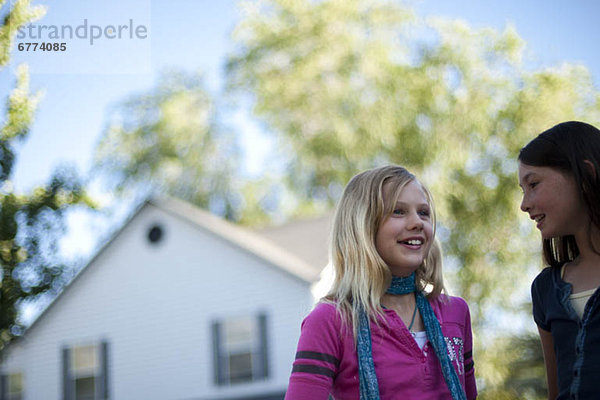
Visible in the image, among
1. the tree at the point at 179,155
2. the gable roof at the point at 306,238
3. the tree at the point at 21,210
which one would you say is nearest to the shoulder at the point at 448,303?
the tree at the point at 21,210

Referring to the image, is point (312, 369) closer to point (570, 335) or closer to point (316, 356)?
point (316, 356)

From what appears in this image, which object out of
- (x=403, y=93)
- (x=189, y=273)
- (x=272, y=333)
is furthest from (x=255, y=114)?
(x=272, y=333)

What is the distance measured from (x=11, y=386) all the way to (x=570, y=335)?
18.9 m

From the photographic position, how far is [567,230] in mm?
2461

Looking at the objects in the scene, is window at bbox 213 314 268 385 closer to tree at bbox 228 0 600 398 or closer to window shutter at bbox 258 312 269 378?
window shutter at bbox 258 312 269 378

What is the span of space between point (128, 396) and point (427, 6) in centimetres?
1327

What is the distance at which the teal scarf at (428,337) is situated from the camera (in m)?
2.33

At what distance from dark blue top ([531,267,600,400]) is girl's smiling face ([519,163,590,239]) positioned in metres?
0.20

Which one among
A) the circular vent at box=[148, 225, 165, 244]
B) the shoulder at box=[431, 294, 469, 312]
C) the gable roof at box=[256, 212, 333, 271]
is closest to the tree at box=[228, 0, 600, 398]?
the gable roof at box=[256, 212, 333, 271]

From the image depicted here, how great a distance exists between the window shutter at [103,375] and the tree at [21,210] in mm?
7547

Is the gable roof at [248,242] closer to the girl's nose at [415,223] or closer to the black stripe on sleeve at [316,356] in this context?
the girl's nose at [415,223]

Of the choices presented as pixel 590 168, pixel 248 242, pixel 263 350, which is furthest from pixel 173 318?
pixel 590 168

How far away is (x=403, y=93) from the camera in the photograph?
19453 millimetres

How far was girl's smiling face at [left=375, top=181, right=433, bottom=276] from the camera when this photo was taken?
2.58 m
